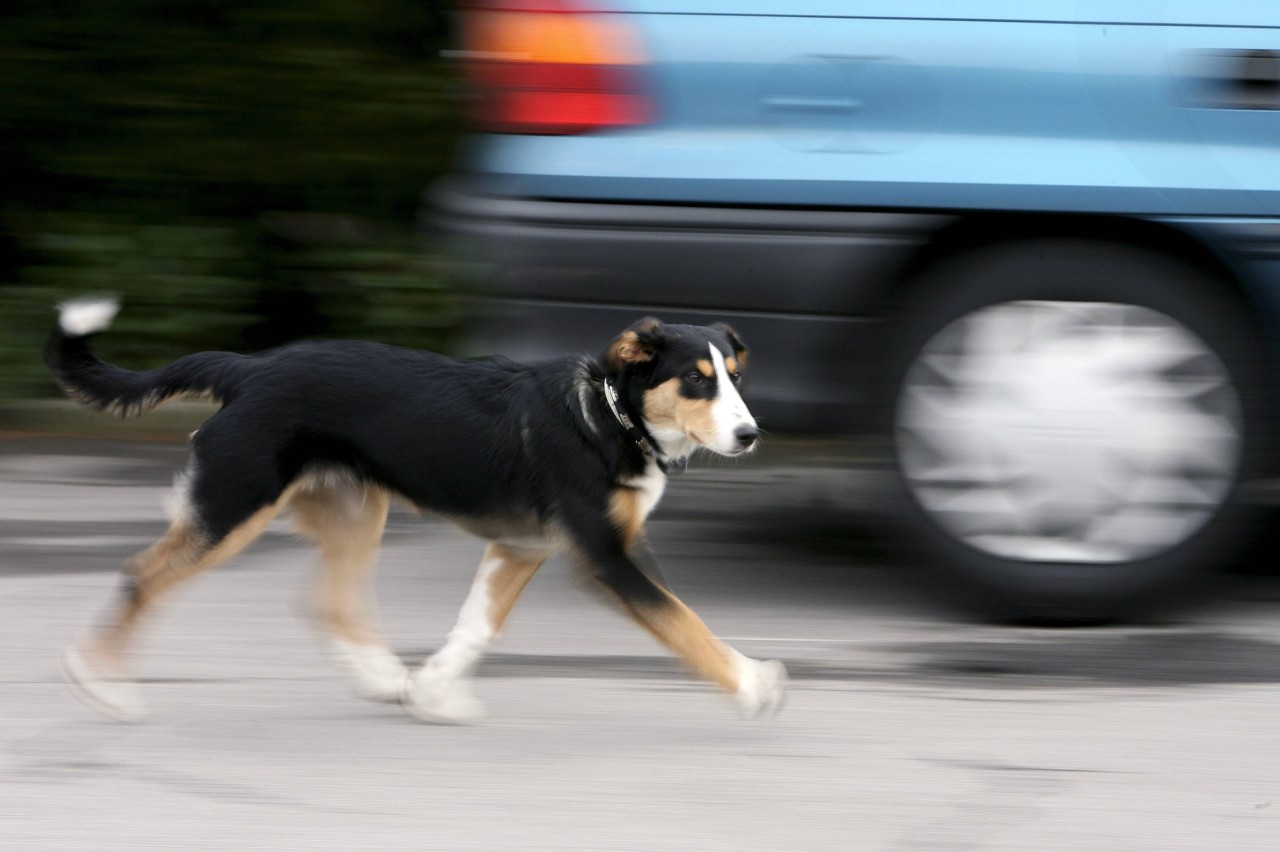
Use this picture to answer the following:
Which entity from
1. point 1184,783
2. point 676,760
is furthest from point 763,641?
point 1184,783

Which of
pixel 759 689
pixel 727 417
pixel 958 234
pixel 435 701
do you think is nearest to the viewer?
pixel 759 689

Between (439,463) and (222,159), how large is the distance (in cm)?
366

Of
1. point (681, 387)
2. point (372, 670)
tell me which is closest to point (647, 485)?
point (681, 387)

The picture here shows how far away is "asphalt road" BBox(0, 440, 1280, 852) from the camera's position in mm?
3396

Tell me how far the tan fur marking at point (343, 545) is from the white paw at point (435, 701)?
222 millimetres

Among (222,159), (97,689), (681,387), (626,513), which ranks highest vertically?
(222,159)

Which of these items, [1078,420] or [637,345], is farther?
[1078,420]

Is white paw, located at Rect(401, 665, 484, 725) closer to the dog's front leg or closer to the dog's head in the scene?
the dog's front leg

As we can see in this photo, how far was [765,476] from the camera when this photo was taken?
6457mm

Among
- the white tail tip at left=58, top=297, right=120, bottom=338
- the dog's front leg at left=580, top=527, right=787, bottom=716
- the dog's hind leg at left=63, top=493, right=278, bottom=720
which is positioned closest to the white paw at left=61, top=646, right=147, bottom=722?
the dog's hind leg at left=63, top=493, right=278, bottom=720

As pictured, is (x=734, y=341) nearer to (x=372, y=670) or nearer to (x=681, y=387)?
(x=681, y=387)

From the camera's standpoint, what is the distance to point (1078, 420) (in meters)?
4.45

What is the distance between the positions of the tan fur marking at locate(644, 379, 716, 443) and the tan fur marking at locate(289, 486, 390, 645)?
71 centimetres

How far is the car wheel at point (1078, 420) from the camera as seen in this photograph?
445 cm
